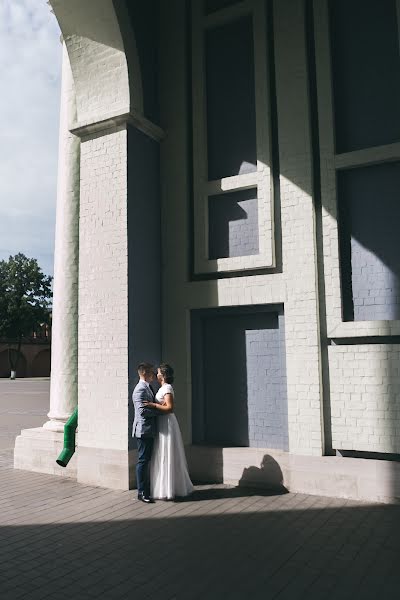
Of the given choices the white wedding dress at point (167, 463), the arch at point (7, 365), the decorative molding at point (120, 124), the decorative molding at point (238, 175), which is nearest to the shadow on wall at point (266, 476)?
the white wedding dress at point (167, 463)

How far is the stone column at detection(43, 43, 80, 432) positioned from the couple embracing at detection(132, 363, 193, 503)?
2384 mm

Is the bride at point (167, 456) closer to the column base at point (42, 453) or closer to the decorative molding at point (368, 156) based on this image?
the column base at point (42, 453)

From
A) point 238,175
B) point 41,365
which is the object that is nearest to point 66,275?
point 238,175

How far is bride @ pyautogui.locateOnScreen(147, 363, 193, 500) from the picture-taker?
22.6 feet

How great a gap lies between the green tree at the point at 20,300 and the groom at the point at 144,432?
46.4 metres

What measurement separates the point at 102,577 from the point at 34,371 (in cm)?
5594

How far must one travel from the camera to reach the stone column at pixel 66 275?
357 inches

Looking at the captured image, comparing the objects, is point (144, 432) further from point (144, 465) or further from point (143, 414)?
point (144, 465)

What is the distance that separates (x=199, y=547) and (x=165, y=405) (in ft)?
6.99

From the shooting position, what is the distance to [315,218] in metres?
7.39

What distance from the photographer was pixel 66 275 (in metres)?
9.22

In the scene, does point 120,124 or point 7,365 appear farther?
point 7,365

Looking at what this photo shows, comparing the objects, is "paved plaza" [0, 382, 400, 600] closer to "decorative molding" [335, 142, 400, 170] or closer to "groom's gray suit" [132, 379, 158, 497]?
"groom's gray suit" [132, 379, 158, 497]

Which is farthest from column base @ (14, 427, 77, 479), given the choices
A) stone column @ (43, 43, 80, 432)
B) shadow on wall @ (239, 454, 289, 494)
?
shadow on wall @ (239, 454, 289, 494)
